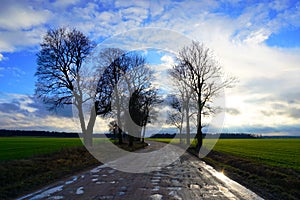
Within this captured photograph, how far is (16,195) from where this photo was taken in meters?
8.77

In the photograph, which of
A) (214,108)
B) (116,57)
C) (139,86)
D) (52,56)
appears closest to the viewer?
(52,56)

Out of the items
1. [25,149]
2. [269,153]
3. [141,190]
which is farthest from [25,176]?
[269,153]

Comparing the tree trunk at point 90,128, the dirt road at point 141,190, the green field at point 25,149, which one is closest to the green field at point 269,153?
the dirt road at point 141,190

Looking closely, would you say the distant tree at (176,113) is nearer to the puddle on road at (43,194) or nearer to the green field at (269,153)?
the green field at (269,153)

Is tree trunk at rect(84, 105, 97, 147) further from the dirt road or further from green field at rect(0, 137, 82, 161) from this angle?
the dirt road

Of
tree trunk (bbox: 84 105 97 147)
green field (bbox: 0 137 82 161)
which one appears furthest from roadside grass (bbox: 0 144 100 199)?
tree trunk (bbox: 84 105 97 147)

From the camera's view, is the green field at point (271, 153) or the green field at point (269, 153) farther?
the green field at point (269, 153)

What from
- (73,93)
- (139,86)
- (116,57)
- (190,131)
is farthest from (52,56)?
(190,131)

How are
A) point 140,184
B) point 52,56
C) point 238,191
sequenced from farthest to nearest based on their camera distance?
point 52,56, point 140,184, point 238,191

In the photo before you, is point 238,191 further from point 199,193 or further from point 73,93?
point 73,93

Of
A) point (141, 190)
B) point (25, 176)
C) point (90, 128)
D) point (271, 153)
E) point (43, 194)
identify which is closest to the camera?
point (43, 194)

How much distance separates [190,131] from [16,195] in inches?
1509

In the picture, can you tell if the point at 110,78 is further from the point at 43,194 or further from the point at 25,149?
the point at 43,194

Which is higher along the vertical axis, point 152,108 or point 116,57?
point 116,57
